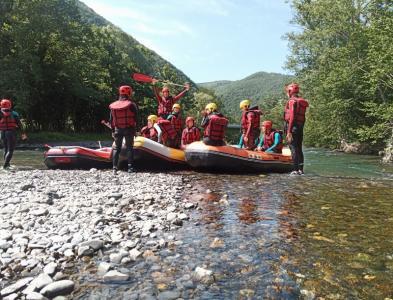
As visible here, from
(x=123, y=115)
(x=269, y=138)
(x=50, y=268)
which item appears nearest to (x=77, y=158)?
(x=123, y=115)

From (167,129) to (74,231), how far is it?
8947mm

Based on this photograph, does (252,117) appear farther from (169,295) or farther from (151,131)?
(169,295)

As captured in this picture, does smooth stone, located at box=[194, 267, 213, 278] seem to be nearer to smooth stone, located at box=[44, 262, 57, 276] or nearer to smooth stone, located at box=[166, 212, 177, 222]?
smooth stone, located at box=[44, 262, 57, 276]

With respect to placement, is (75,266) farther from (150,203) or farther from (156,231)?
(150,203)

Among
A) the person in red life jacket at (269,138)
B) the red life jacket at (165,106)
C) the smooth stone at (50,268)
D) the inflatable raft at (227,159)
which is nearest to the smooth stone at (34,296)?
the smooth stone at (50,268)

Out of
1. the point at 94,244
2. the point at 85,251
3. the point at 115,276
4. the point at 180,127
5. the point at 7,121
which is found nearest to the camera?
the point at 115,276

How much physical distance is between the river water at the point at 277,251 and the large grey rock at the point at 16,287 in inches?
18.9

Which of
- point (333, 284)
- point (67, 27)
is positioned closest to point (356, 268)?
point (333, 284)

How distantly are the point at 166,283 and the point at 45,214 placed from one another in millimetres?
2859

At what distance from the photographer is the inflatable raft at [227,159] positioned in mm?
12242

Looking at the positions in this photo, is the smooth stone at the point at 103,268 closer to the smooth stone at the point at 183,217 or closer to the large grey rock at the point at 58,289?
the large grey rock at the point at 58,289

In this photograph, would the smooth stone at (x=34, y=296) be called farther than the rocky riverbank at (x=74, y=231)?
No

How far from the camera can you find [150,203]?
7160 mm

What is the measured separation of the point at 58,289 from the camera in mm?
3514
